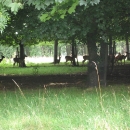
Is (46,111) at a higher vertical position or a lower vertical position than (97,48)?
lower

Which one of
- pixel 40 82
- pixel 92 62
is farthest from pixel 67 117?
pixel 40 82

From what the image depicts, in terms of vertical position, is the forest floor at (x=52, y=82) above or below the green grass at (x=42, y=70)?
below

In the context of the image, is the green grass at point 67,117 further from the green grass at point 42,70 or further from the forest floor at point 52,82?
the green grass at point 42,70

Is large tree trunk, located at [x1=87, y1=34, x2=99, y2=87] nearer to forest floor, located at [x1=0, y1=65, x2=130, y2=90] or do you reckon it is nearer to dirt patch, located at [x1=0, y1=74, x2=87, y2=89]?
forest floor, located at [x1=0, y1=65, x2=130, y2=90]

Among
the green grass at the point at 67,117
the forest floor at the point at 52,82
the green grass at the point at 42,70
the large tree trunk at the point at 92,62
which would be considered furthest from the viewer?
the green grass at the point at 42,70

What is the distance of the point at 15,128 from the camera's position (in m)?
5.51

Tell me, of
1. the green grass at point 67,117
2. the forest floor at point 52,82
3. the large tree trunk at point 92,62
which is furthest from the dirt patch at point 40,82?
the green grass at point 67,117

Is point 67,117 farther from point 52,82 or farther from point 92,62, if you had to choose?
point 52,82

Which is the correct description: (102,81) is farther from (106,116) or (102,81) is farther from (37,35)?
(106,116)

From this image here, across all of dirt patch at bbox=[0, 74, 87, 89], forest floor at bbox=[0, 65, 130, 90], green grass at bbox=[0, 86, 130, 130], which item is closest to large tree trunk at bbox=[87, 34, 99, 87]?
forest floor at bbox=[0, 65, 130, 90]

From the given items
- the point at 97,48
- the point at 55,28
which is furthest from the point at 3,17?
the point at 97,48

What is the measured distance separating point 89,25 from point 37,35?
1.59 m

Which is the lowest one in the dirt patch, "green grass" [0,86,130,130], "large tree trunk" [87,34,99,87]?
the dirt patch

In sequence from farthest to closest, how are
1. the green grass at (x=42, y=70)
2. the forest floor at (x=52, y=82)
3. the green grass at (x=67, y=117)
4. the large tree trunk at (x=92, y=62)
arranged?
the green grass at (x=42, y=70) < the forest floor at (x=52, y=82) < the large tree trunk at (x=92, y=62) < the green grass at (x=67, y=117)
